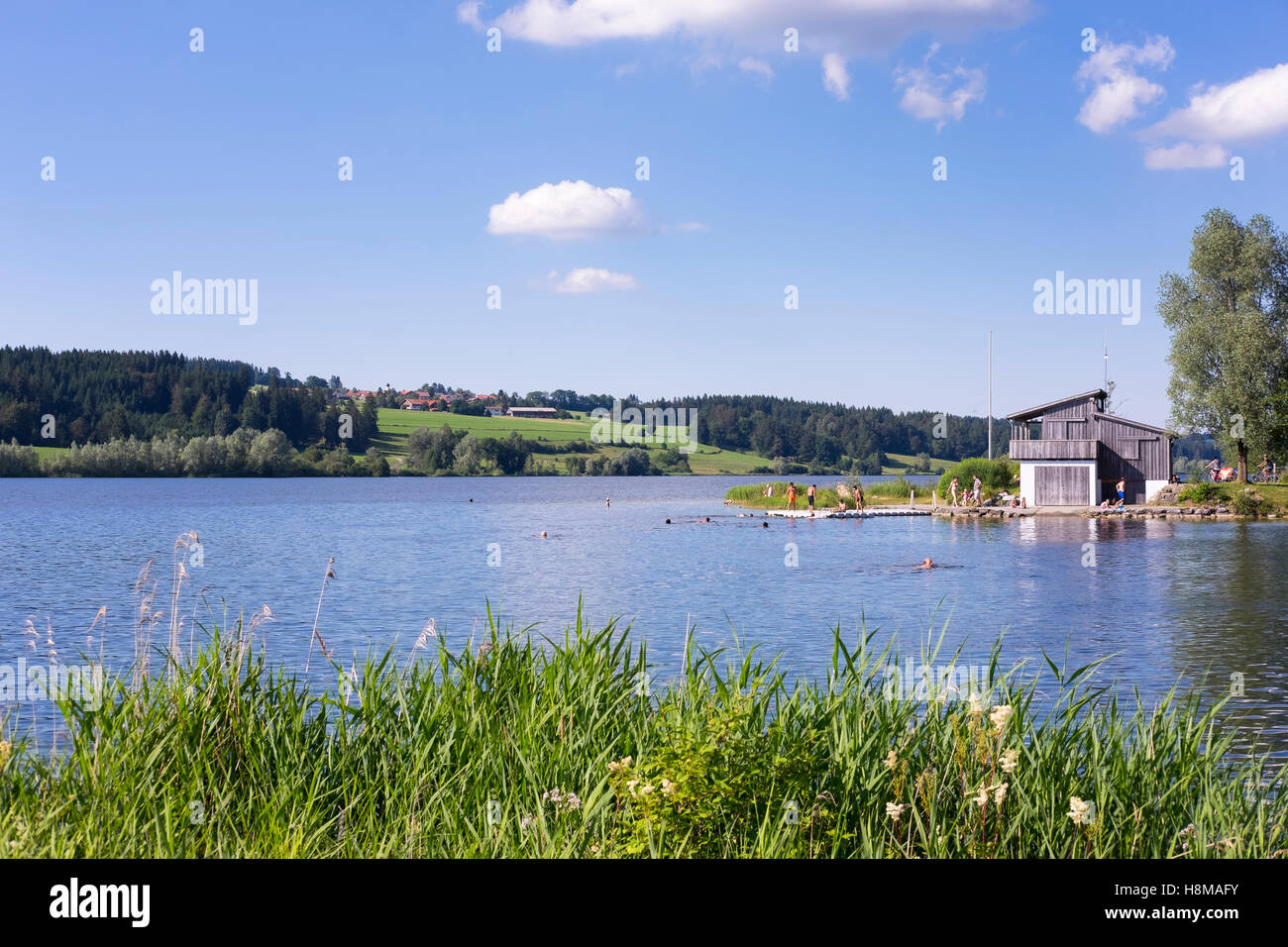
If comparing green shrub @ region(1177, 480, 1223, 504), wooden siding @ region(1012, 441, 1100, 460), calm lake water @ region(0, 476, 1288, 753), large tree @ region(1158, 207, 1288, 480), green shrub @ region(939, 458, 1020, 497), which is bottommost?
calm lake water @ region(0, 476, 1288, 753)

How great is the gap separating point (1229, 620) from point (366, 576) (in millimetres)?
29641

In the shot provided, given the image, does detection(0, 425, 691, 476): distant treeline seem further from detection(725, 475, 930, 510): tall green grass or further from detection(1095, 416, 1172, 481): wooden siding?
detection(1095, 416, 1172, 481): wooden siding

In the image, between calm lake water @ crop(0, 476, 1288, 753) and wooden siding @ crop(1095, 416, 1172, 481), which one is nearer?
calm lake water @ crop(0, 476, 1288, 753)

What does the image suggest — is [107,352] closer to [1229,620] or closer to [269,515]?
[269,515]

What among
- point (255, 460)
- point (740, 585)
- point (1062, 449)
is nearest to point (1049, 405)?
point (1062, 449)

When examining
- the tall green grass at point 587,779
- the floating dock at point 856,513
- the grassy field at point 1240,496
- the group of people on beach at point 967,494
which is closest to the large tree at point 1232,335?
the grassy field at point 1240,496

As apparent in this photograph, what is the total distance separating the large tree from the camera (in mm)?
70125

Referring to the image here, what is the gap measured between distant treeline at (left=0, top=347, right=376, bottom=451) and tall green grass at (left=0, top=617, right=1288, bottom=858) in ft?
533

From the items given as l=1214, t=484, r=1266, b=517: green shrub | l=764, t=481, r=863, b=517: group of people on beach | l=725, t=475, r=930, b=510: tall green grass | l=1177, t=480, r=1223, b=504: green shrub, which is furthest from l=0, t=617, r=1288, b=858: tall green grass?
l=725, t=475, r=930, b=510: tall green grass

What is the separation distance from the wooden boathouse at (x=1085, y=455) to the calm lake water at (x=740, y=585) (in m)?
4.44

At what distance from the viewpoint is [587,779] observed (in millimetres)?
7184

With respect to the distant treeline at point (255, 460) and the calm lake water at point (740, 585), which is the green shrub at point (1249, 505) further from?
the distant treeline at point (255, 460)

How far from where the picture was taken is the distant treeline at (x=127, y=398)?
17038cm

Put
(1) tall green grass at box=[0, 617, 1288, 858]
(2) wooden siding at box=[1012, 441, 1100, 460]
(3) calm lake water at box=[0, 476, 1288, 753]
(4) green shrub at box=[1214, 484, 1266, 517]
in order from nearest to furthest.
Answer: (1) tall green grass at box=[0, 617, 1288, 858], (3) calm lake water at box=[0, 476, 1288, 753], (4) green shrub at box=[1214, 484, 1266, 517], (2) wooden siding at box=[1012, 441, 1100, 460]
